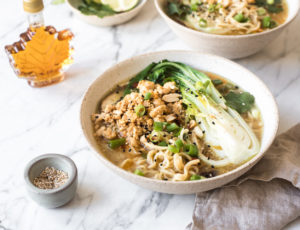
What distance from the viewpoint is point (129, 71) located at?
303 centimetres

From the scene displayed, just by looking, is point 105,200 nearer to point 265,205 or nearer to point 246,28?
point 265,205

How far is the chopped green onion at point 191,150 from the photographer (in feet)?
8.19

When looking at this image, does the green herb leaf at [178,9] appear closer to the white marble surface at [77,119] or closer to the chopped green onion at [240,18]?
the white marble surface at [77,119]

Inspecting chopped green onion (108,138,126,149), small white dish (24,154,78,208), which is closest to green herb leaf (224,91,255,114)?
chopped green onion (108,138,126,149)

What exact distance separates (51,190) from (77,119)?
82 cm

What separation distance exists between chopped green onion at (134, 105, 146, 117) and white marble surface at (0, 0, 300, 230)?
411mm

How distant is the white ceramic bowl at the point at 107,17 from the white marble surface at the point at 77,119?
7 cm

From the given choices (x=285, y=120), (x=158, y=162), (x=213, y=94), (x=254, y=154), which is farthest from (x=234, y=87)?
(x=158, y=162)

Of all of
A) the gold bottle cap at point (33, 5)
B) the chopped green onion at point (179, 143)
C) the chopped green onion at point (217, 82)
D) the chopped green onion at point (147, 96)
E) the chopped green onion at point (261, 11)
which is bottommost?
the chopped green onion at point (217, 82)

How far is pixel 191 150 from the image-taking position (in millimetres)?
2494

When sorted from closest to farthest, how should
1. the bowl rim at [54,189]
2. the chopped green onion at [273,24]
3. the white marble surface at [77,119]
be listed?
the bowl rim at [54,189] → the white marble surface at [77,119] → the chopped green onion at [273,24]

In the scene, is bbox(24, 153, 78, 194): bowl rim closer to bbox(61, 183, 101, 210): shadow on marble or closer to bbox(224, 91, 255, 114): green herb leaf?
bbox(61, 183, 101, 210): shadow on marble

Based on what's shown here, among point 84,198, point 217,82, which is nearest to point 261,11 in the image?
point 217,82

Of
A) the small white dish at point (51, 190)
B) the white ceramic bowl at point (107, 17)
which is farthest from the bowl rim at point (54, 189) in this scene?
the white ceramic bowl at point (107, 17)
